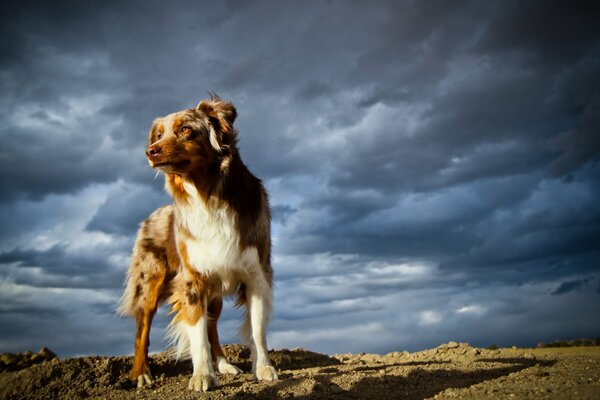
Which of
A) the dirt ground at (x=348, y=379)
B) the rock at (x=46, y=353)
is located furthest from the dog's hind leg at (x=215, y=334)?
the rock at (x=46, y=353)

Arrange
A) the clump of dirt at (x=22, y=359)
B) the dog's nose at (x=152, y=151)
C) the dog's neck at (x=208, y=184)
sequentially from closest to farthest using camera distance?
the dog's nose at (x=152, y=151)
the dog's neck at (x=208, y=184)
the clump of dirt at (x=22, y=359)

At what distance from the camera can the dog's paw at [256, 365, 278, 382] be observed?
735 cm

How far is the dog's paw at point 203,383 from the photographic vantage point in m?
7.07

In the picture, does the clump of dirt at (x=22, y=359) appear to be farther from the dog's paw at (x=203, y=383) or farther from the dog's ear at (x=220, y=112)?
the dog's ear at (x=220, y=112)

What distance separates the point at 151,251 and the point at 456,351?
23.4ft

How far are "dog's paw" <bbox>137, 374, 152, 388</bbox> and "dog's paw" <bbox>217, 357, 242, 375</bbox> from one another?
1163 mm

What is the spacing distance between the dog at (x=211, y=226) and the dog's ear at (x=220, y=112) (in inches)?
0.6

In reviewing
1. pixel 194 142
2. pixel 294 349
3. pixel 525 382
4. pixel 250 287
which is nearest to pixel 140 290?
pixel 250 287

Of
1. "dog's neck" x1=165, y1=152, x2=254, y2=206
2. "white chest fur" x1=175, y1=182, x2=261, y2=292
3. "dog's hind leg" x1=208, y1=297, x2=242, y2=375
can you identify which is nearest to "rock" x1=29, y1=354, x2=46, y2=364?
"dog's hind leg" x1=208, y1=297, x2=242, y2=375

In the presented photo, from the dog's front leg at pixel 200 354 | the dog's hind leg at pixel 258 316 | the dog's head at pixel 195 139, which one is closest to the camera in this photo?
the dog's head at pixel 195 139

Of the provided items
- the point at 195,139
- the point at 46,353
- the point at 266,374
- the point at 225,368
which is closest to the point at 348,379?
the point at 266,374

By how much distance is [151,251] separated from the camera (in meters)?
9.73

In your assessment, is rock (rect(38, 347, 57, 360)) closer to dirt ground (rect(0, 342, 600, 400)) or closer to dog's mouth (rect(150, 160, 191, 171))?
dirt ground (rect(0, 342, 600, 400))

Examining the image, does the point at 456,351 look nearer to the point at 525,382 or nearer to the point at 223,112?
the point at 525,382
